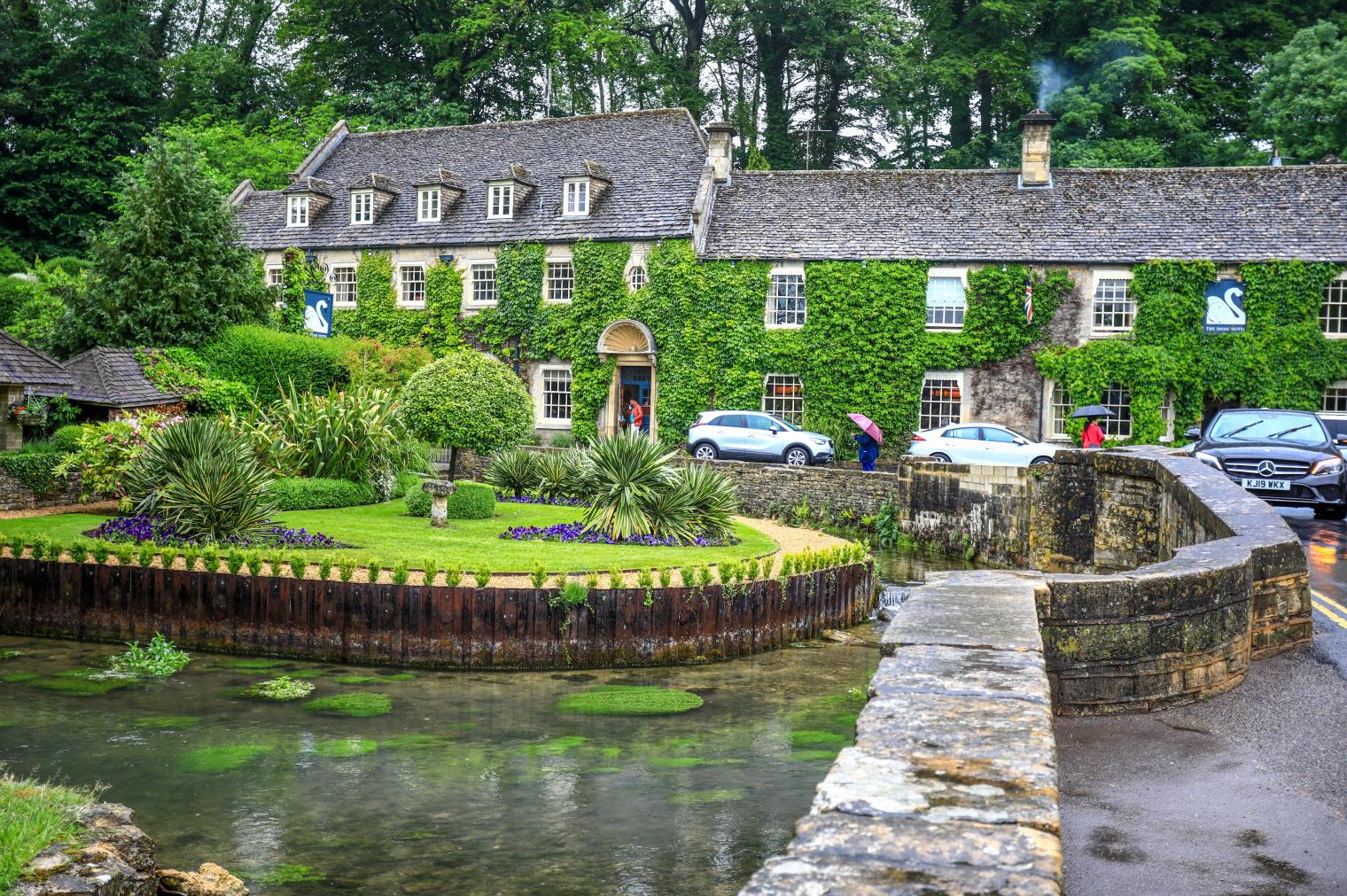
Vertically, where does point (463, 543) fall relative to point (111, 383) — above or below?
below

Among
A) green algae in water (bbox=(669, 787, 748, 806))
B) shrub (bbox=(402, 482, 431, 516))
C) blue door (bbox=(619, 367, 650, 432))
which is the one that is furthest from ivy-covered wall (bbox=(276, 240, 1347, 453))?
green algae in water (bbox=(669, 787, 748, 806))

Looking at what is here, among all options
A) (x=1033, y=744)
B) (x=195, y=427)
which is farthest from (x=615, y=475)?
(x=1033, y=744)

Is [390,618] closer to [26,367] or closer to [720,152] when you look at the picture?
[26,367]

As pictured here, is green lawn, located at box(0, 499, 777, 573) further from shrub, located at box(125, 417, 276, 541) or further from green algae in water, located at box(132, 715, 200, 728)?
green algae in water, located at box(132, 715, 200, 728)

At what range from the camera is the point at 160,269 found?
97.7ft

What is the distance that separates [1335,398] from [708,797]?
28.9 metres

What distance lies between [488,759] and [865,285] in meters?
26.1

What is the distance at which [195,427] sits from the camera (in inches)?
718

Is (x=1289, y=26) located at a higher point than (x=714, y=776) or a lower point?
higher

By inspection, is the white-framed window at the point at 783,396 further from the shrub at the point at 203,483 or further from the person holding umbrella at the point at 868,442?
the shrub at the point at 203,483

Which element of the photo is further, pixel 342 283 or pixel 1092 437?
pixel 342 283

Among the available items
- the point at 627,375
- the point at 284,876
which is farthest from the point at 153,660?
the point at 627,375

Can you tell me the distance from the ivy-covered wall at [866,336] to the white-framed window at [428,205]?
215 centimetres

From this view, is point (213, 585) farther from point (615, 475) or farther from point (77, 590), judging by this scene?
point (615, 475)
